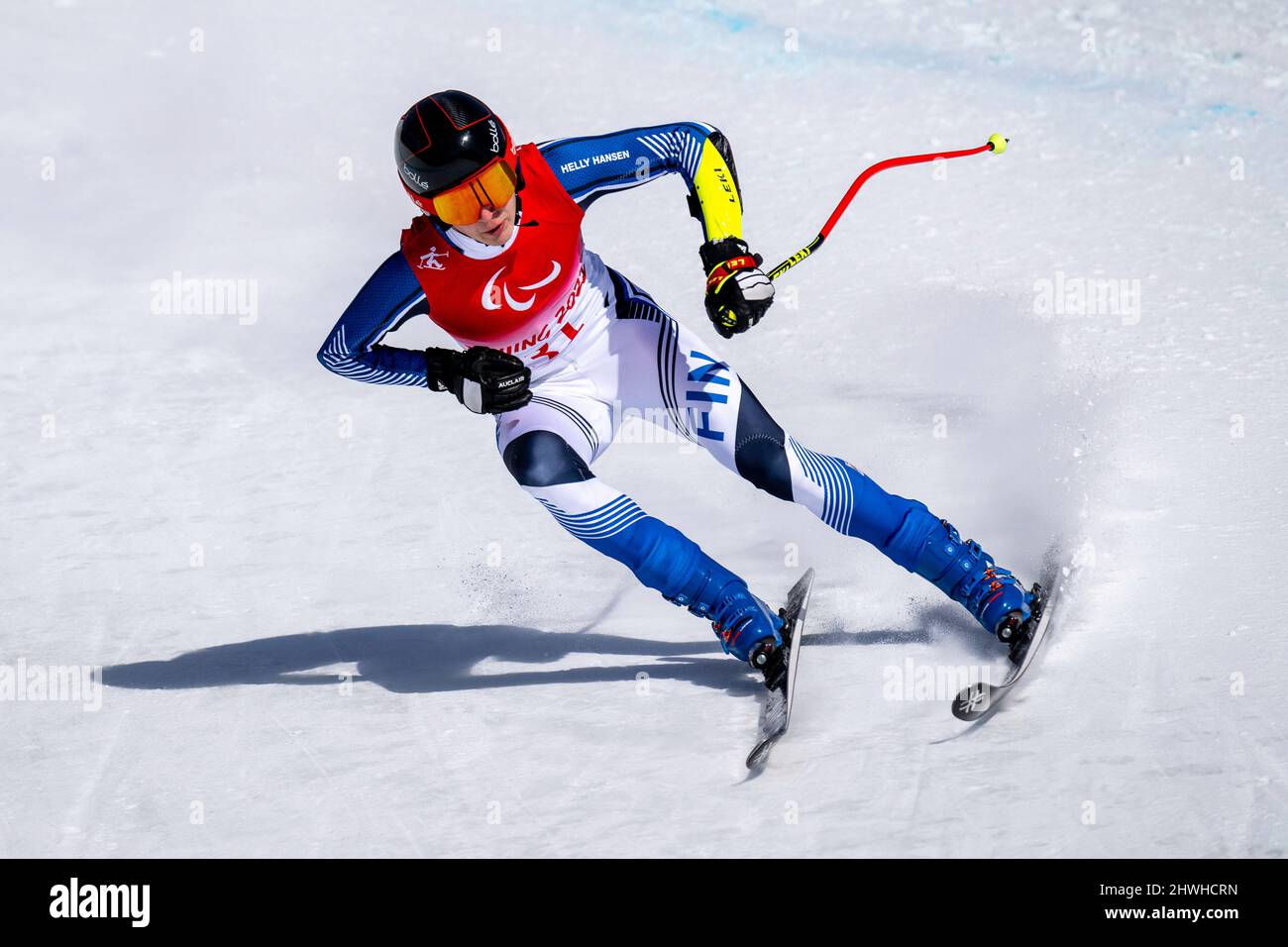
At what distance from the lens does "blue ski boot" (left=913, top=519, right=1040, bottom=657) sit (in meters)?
4.76

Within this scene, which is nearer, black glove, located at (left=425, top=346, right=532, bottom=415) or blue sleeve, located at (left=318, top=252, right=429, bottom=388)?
black glove, located at (left=425, top=346, right=532, bottom=415)

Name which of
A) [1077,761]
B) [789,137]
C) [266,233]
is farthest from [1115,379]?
[266,233]

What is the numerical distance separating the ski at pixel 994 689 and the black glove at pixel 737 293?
1.17 metres

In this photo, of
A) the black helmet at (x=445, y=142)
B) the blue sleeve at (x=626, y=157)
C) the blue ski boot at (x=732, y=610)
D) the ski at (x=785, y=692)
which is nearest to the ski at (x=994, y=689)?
the ski at (x=785, y=692)

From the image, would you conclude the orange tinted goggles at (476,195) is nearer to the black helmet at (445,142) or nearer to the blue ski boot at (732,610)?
the black helmet at (445,142)

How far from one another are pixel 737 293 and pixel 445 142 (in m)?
0.89

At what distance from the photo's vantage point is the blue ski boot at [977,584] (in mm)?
4758

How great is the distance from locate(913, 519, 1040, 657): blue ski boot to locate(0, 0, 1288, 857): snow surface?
0.39ft

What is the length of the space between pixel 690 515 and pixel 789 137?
4.99m

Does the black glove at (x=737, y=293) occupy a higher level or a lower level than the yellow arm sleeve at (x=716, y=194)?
lower

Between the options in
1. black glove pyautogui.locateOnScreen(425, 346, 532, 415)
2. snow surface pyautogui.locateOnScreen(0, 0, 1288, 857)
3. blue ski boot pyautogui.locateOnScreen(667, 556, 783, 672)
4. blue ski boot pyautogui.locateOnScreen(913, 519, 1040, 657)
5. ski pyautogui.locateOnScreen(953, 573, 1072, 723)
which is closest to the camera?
snow surface pyautogui.locateOnScreen(0, 0, 1288, 857)

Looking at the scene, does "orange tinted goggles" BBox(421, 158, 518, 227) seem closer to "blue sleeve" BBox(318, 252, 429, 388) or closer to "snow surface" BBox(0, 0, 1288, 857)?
"blue sleeve" BBox(318, 252, 429, 388)

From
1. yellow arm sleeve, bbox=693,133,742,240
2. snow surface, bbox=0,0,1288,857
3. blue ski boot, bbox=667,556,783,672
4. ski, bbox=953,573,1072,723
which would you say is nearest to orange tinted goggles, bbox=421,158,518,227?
yellow arm sleeve, bbox=693,133,742,240

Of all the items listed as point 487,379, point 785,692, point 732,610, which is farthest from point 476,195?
point 785,692
